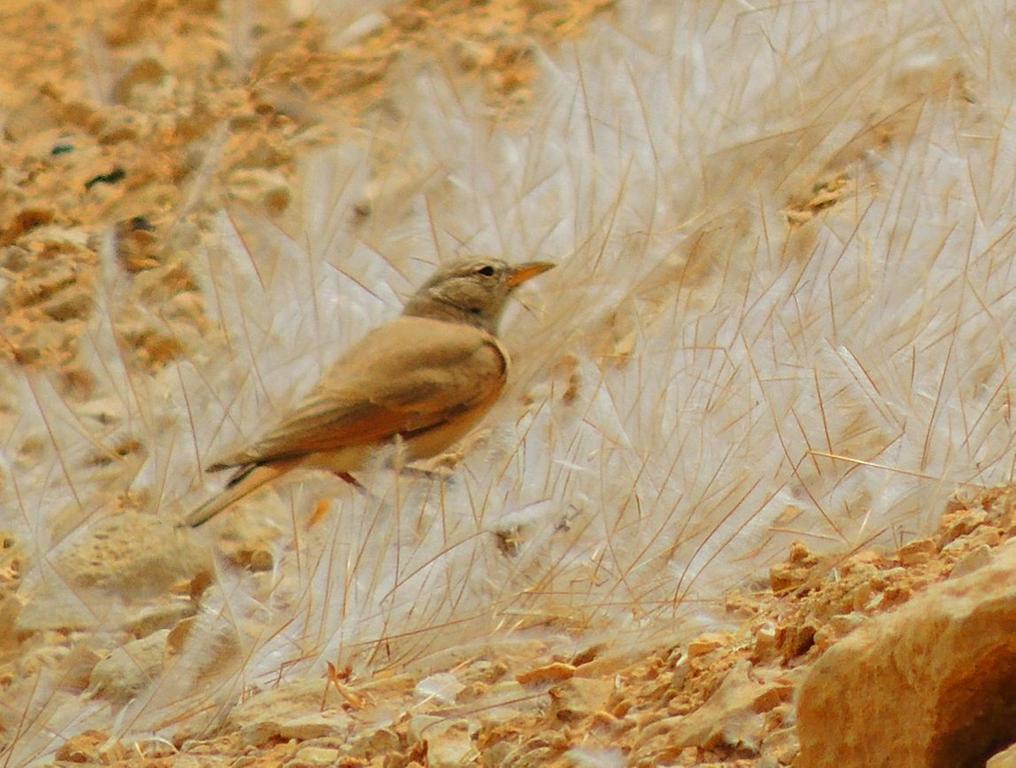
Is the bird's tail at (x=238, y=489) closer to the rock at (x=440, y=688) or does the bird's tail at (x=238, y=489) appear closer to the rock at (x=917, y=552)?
the rock at (x=440, y=688)

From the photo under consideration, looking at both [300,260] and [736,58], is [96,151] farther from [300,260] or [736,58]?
[736,58]

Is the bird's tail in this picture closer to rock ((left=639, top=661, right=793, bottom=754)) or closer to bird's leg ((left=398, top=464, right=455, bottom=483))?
bird's leg ((left=398, top=464, right=455, bottom=483))

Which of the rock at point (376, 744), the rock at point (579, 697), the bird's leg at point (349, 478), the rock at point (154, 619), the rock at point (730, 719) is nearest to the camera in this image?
the rock at point (730, 719)

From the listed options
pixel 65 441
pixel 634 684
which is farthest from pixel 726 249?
pixel 634 684

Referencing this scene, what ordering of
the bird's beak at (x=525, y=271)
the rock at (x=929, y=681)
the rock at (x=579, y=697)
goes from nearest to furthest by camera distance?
the rock at (x=929, y=681), the rock at (x=579, y=697), the bird's beak at (x=525, y=271)

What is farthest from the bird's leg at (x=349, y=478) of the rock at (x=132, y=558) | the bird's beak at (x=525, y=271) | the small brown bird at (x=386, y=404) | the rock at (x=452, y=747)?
the rock at (x=452, y=747)

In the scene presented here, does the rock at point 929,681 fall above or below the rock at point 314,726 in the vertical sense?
above

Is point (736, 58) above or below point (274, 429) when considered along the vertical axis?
above
